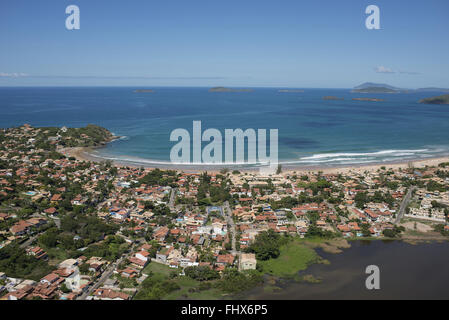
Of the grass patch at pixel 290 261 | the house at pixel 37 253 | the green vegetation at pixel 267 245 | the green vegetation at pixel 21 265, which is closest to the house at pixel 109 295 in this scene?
the green vegetation at pixel 21 265

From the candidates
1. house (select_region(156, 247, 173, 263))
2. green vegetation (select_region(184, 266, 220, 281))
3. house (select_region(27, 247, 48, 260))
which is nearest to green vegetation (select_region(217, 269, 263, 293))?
green vegetation (select_region(184, 266, 220, 281))

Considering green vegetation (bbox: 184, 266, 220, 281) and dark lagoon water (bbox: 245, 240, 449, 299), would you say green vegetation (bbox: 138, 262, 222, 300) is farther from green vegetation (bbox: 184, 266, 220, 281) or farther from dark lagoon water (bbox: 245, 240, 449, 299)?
dark lagoon water (bbox: 245, 240, 449, 299)

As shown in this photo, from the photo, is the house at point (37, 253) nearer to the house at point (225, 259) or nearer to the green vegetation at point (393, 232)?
the house at point (225, 259)

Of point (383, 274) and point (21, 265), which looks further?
point (383, 274)

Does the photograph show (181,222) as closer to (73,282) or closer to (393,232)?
(73,282)

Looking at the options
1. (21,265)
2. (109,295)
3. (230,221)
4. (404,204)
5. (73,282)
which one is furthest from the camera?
(404,204)

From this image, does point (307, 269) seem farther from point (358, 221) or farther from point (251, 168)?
point (251, 168)

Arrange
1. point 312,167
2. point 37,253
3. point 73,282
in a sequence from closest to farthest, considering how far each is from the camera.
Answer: point 73,282 → point 37,253 → point 312,167

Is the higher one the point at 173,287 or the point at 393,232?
the point at 393,232

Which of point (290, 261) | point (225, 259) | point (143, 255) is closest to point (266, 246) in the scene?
point (290, 261)
